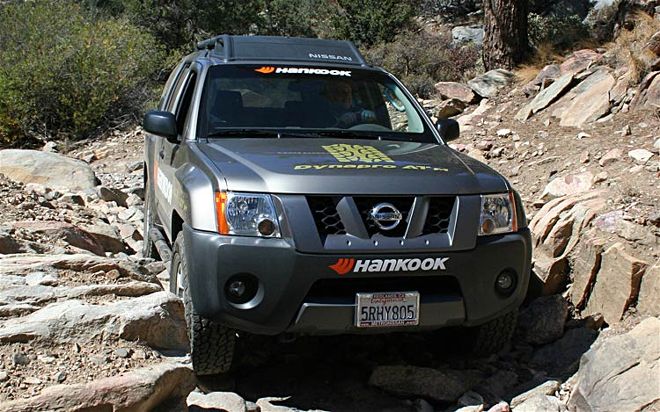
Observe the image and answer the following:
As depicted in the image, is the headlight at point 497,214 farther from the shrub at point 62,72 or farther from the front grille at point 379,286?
the shrub at point 62,72

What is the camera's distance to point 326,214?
4230mm

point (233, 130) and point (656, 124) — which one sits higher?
point (233, 130)

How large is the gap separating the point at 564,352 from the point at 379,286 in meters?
1.68

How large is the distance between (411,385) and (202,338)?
4.19 feet

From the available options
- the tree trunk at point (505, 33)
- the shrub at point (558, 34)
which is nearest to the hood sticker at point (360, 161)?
the tree trunk at point (505, 33)

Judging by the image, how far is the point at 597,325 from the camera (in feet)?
18.1

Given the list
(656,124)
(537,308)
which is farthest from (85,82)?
(537,308)

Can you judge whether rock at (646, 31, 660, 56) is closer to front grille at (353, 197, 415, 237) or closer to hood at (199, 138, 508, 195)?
hood at (199, 138, 508, 195)

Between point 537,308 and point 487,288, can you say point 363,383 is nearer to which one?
point 487,288

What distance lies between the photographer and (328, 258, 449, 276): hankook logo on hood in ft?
13.6

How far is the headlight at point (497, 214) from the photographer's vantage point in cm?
450

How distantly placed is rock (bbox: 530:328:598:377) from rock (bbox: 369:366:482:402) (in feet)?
1.92

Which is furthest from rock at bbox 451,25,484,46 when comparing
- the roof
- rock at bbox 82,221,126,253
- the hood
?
the hood

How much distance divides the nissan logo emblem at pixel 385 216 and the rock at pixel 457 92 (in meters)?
8.31
